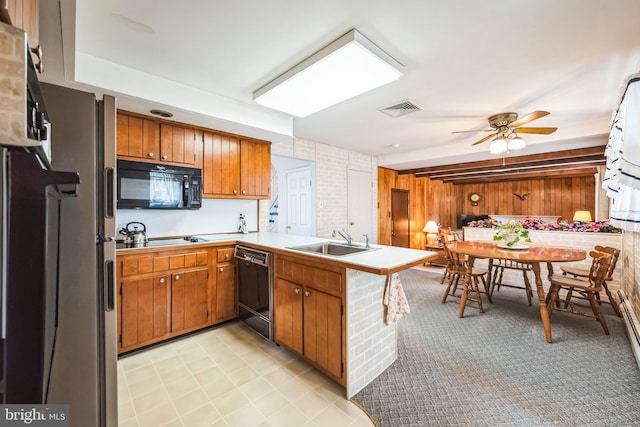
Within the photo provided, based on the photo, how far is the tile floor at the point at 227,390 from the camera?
1636mm

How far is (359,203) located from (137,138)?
3928mm

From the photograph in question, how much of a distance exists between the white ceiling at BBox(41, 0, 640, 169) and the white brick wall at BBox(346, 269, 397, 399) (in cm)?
169

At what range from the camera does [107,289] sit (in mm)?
1215

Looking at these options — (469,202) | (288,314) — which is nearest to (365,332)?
(288,314)

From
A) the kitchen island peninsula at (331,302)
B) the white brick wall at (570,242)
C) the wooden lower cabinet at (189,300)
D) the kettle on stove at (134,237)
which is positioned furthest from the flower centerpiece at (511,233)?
the kettle on stove at (134,237)

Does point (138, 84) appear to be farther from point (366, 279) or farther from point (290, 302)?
point (366, 279)

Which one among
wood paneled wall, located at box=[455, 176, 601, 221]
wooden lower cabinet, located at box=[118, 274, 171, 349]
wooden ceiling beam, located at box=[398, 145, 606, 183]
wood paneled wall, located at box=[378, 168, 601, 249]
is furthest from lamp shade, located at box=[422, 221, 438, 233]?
wooden lower cabinet, located at box=[118, 274, 171, 349]

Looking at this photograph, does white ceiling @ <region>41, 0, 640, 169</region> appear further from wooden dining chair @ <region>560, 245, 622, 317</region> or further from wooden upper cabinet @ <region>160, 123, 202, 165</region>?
wooden dining chair @ <region>560, 245, 622, 317</region>

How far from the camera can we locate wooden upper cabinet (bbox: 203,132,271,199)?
311 cm

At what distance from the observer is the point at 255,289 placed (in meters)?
2.61

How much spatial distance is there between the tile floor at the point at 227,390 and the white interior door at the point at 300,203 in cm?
251

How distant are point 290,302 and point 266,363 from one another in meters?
0.54

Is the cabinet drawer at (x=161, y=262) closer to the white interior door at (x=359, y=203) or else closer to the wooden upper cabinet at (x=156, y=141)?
the wooden upper cabinet at (x=156, y=141)

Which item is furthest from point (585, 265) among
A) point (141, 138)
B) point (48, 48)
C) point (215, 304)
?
point (48, 48)
